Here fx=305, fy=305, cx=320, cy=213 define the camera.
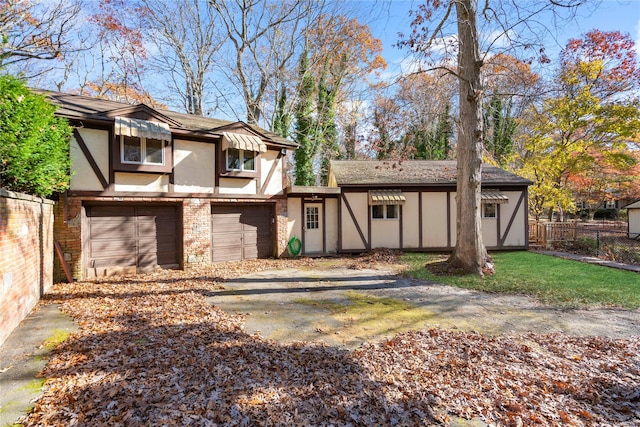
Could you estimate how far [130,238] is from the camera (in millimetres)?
9516

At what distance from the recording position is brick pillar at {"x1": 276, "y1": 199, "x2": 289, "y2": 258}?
39.8 ft

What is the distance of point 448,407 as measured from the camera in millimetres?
2961

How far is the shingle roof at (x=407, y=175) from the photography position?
13055 mm

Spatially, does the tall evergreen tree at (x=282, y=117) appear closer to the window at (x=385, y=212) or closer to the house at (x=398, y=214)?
the house at (x=398, y=214)

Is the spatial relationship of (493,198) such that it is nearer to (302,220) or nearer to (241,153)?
(302,220)

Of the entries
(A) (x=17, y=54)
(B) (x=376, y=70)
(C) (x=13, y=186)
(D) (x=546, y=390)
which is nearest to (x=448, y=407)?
(D) (x=546, y=390)

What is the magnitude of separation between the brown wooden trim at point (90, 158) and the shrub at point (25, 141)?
1771mm

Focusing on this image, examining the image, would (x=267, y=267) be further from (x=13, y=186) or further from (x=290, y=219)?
(x=13, y=186)

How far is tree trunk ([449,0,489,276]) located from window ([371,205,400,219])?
4183mm

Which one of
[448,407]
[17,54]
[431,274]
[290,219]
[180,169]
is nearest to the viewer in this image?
[448,407]

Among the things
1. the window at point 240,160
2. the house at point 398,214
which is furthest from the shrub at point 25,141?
the house at point 398,214

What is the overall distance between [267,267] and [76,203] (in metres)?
5.76

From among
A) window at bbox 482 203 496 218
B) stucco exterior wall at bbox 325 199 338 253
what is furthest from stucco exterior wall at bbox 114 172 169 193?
window at bbox 482 203 496 218

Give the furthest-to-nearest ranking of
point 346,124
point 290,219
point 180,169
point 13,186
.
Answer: point 346,124 < point 290,219 < point 180,169 < point 13,186
